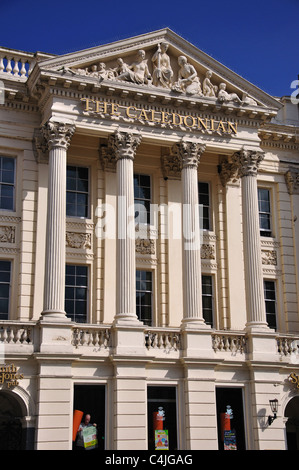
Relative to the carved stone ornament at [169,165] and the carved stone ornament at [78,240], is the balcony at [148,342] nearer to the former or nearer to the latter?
the carved stone ornament at [78,240]

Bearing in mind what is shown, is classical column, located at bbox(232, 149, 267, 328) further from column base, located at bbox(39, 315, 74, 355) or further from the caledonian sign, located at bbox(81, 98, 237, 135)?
column base, located at bbox(39, 315, 74, 355)

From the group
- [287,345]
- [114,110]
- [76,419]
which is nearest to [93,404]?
[76,419]

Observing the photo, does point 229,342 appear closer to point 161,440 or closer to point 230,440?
Result: point 230,440

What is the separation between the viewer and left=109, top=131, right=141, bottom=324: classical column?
2500cm

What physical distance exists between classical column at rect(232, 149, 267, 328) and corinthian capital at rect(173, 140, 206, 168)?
2052mm

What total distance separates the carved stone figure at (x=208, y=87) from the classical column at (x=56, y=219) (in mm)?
5956

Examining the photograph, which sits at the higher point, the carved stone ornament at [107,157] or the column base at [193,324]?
the carved stone ornament at [107,157]

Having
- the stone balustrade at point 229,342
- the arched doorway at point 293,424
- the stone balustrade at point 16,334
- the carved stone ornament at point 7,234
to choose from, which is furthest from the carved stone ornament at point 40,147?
the arched doorway at point 293,424

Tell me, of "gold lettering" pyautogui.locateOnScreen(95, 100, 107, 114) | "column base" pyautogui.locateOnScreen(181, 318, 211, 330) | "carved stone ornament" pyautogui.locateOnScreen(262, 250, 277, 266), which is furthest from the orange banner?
"gold lettering" pyautogui.locateOnScreen(95, 100, 107, 114)

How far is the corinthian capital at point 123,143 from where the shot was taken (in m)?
26.5

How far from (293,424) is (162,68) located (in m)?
15.5

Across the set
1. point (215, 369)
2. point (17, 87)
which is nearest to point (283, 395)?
point (215, 369)

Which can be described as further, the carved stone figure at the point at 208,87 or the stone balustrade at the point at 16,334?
the carved stone figure at the point at 208,87
